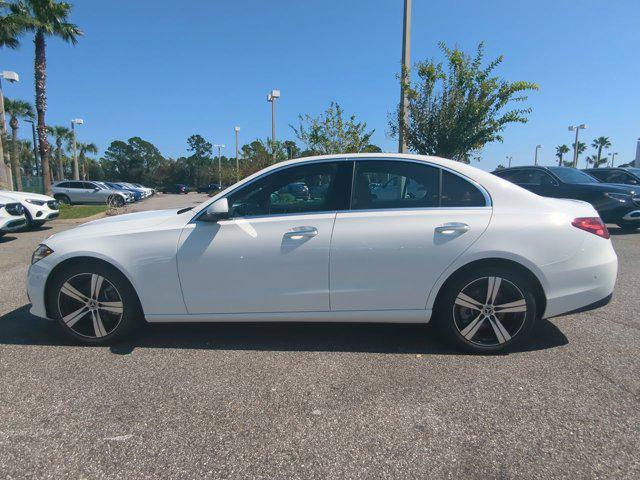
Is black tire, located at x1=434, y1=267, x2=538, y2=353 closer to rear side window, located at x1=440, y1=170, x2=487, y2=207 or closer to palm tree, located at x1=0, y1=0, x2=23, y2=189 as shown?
rear side window, located at x1=440, y1=170, x2=487, y2=207

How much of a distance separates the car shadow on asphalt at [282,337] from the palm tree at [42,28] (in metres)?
21.0

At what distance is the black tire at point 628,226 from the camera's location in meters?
9.83

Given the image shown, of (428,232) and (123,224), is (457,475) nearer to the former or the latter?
(428,232)

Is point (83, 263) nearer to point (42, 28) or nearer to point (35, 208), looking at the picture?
point (35, 208)

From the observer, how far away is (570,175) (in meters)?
10.1

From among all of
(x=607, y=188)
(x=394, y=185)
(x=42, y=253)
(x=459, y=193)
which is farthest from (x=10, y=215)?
(x=607, y=188)

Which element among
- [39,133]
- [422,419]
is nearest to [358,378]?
[422,419]

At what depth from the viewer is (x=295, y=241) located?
10.7 ft

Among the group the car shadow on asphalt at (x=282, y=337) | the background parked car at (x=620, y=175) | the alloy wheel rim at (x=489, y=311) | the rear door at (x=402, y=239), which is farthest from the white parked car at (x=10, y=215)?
the background parked car at (x=620, y=175)

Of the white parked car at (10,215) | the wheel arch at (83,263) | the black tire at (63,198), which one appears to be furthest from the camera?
the black tire at (63,198)

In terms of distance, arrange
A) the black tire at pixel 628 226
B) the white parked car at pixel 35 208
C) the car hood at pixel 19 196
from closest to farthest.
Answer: the black tire at pixel 628 226 < the car hood at pixel 19 196 < the white parked car at pixel 35 208

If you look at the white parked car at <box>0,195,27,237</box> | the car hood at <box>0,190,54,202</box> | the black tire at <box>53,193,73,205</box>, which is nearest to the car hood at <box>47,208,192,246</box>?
the white parked car at <box>0,195,27,237</box>

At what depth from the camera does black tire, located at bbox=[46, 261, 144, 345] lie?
3.46m

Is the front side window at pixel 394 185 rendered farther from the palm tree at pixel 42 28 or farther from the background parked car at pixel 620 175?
the palm tree at pixel 42 28
